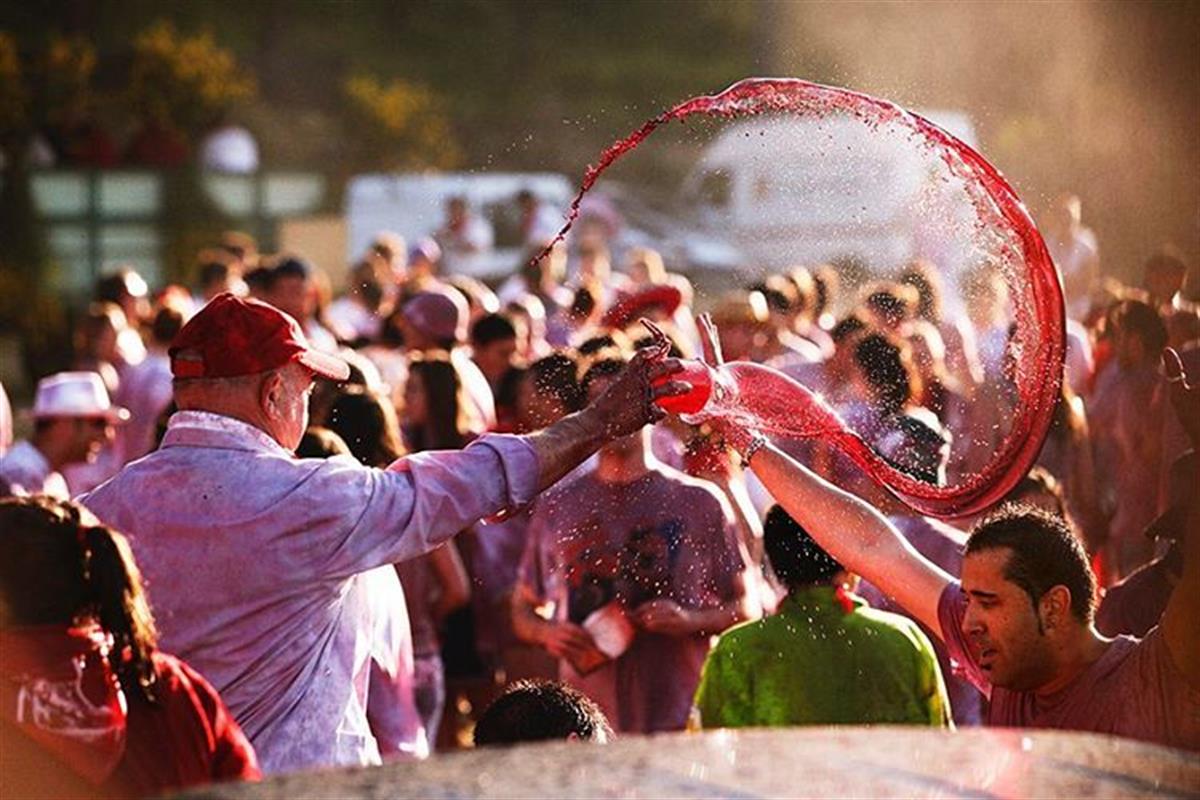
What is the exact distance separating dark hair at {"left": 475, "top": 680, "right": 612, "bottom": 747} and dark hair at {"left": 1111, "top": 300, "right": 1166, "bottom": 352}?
214 inches

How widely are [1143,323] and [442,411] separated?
3141mm

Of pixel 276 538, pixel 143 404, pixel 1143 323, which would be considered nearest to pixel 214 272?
pixel 143 404

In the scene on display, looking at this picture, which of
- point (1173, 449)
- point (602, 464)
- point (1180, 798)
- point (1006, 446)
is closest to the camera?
point (1180, 798)

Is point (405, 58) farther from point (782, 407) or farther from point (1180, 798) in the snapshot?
point (1180, 798)

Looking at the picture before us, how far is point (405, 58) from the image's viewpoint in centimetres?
3094

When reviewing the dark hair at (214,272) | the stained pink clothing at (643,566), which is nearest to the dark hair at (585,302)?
the dark hair at (214,272)

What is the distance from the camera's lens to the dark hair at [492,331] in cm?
1041

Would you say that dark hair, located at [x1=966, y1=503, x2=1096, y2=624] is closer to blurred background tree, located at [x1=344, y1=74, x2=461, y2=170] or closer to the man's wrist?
the man's wrist

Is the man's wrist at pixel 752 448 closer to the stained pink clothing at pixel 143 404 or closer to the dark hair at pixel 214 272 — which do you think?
the stained pink clothing at pixel 143 404

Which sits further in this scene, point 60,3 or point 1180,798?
point 60,3

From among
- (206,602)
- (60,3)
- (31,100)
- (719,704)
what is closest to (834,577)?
(719,704)

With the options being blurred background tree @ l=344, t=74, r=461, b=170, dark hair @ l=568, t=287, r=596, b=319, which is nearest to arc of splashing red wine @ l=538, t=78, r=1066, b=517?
dark hair @ l=568, t=287, r=596, b=319

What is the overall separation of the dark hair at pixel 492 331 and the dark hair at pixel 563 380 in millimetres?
2619

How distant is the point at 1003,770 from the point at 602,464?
442 centimetres
